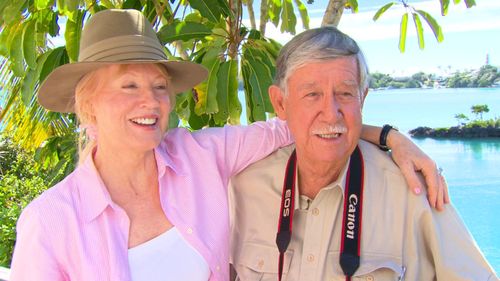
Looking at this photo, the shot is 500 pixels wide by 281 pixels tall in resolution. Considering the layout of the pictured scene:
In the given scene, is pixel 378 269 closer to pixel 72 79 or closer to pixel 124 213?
pixel 124 213

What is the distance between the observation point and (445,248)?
1549 mm

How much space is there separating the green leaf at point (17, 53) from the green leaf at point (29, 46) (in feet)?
0.11

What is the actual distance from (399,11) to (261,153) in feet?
4.91

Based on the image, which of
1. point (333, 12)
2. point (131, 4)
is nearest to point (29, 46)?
point (131, 4)

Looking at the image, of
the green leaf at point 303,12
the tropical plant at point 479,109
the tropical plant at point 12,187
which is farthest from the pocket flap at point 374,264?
the tropical plant at point 479,109

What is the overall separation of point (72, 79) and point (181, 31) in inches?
26.5

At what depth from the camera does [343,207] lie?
1.63m

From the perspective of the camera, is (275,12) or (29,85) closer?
(29,85)

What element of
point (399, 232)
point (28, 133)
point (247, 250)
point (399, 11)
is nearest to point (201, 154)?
point (247, 250)

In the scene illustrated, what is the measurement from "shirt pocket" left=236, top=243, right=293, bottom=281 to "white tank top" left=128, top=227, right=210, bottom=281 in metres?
0.16

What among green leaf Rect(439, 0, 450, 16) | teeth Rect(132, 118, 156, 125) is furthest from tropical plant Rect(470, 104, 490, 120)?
teeth Rect(132, 118, 156, 125)

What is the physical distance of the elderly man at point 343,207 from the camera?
1.56m

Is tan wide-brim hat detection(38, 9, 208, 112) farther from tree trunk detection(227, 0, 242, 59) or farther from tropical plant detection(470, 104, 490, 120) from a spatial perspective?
tropical plant detection(470, 104, 490, 120)

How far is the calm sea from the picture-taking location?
12.2 m
